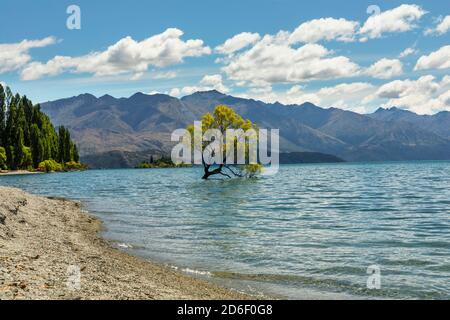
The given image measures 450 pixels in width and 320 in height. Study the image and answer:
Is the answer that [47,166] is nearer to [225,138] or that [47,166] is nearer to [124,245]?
[225,138]

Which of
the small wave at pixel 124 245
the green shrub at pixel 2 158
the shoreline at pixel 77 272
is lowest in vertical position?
the small wave at pixel 124 245

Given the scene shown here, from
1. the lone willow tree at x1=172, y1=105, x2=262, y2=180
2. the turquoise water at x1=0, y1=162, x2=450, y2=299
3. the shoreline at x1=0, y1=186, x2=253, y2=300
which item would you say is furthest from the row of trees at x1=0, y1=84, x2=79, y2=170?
the shoreline at x1=0, y1=186, x2=253, y2=300

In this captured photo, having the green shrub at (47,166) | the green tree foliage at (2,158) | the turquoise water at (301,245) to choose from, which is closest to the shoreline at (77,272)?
the turquoise water at (301,245)

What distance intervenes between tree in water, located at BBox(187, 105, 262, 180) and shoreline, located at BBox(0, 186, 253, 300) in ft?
221

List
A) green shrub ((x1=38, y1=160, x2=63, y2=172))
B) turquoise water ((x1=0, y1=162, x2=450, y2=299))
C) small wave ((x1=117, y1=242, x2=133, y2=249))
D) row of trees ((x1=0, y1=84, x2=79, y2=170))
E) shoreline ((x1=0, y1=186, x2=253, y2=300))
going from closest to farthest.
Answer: shoreline ((x1=0, y1=186, x2=253, y2=300)) < turquoise water ((x1=0, y1=162, x2=450, y2=299)) < small wave ((x1=117, y1=242, x2=133, y2=249)) < row of trees ((x1=0, y1=84, x2=79, y2=170)) < green shrub ((x1=38, y1=160, x2=63, y2=172))

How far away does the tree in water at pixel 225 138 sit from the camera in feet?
314

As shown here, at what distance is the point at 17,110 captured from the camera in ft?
582

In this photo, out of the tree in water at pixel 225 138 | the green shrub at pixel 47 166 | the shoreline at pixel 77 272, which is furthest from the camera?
the green shrub at pixel 47 166

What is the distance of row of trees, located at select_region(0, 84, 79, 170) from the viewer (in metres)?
168

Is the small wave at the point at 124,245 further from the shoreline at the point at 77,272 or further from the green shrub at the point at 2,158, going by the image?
the green shrub at the point at 2,158

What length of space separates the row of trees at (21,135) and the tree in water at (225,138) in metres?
97.4

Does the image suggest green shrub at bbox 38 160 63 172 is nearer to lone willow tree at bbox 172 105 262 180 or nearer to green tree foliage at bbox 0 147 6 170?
green tree foliage at bbox 0 147 6 170
